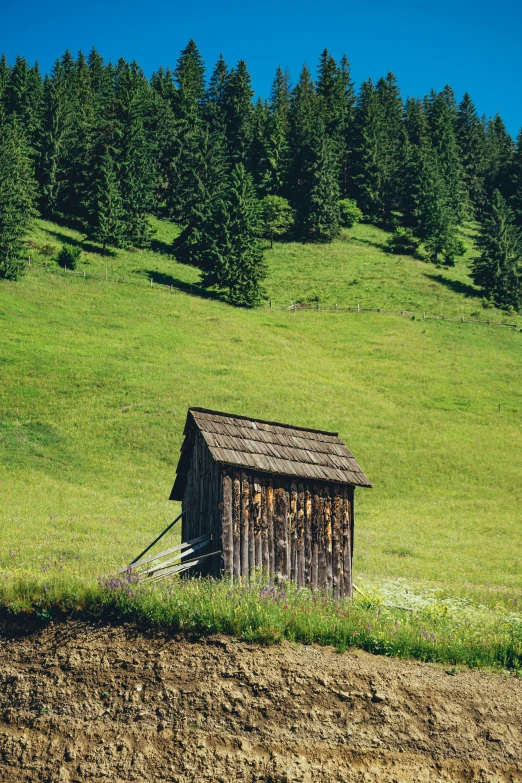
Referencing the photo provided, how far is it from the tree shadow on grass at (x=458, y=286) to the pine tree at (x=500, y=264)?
980mm

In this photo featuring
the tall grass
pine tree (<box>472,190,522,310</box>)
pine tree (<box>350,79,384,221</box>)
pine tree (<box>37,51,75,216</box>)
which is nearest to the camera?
the tall grass

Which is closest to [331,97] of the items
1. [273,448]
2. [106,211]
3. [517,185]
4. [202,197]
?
[517,185]

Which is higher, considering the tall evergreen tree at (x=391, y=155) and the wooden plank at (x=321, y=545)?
the tall evergreen tree at (x=391, y=155)

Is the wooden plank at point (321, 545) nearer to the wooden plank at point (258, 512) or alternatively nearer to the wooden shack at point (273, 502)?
the wooden shack at point (273, 502)

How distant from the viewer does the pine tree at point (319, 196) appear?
99000 mm

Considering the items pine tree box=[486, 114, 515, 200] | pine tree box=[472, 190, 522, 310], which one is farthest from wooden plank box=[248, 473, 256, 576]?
pine tree box=[486, 114, 515, 200]

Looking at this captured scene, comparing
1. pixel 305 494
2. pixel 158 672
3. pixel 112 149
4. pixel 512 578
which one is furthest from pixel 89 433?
pixel 112 149

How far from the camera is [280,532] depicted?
1422 cm

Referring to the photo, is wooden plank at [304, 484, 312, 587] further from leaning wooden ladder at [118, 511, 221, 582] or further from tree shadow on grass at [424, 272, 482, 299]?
tree shadow on grass at [424, 272, 482, 299]

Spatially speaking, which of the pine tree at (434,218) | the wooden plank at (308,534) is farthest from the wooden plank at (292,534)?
the pine tree at (434,218)

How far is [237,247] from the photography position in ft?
239

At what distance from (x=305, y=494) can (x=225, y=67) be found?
128 m

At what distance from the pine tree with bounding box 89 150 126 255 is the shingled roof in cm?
6685

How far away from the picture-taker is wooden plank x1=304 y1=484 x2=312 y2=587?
14.4 meters
